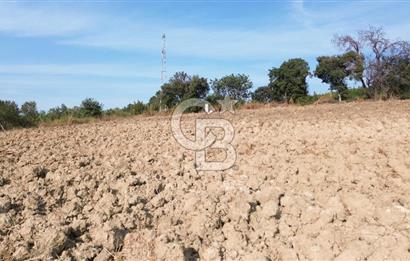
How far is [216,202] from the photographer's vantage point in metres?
3.80

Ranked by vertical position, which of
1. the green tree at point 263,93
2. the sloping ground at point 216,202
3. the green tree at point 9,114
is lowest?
the sloping ground at point 216,202

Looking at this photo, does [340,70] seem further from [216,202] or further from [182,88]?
[216,202]

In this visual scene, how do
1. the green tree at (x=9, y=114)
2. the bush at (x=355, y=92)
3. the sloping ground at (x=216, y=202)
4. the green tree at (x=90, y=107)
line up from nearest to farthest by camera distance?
the sloping ground at (x=216, y=202), the green tree at (x=9, y=114), the green tree at (x=90, y=107), the bush at (x=355, y=92)

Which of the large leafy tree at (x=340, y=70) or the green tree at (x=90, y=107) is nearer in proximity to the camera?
the green tree at (x=90, y=107)

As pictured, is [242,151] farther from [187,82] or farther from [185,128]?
[187,82]

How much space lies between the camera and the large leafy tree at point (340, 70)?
86.1ft

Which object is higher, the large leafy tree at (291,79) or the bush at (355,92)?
the large leafy tree at (291,79)

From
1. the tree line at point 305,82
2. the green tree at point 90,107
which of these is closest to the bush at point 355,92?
the tree line at point 305,82

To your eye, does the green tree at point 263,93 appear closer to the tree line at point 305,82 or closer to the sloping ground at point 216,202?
the tree line at point 305,82

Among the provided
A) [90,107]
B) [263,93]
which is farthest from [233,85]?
[90,107]

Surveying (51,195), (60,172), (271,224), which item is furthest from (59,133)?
(271,224)

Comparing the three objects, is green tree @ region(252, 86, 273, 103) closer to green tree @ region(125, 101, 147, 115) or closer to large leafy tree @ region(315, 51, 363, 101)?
large leafy tree @ region(315, 51, 363, 101)

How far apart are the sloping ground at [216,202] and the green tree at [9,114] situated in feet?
25.4

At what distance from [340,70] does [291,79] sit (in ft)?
9.19
